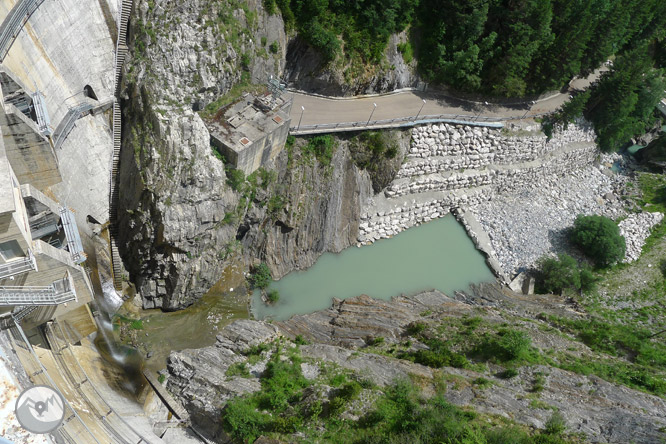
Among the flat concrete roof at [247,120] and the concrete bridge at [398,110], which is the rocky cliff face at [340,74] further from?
the flat concrete roof at [247,120]

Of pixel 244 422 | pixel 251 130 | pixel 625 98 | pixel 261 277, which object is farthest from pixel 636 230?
pixel 244 422

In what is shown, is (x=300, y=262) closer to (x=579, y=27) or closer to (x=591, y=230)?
(x=591, y=230)

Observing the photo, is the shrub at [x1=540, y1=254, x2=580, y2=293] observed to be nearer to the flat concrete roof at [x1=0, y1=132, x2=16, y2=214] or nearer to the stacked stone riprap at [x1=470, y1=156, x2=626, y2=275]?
the stacked stone riprap at [x1=470, y1=156, x2=626, y2=275]

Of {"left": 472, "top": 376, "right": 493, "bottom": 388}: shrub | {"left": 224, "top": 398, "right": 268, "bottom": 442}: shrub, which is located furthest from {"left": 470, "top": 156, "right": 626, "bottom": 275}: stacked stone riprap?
{"left": 224, "top": 398, "right": 268, "bottom": 442}: shrub

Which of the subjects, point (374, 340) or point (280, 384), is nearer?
point (280, 384)

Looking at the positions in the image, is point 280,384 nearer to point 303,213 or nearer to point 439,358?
point 439,358

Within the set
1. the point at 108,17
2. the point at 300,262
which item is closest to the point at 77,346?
the point at 300,262
